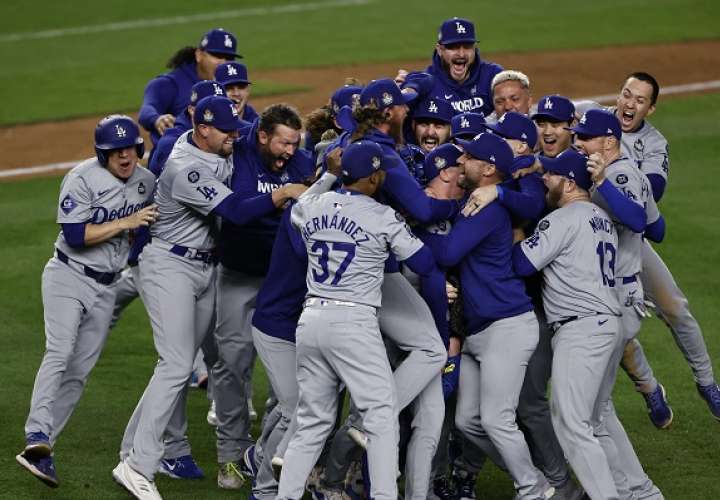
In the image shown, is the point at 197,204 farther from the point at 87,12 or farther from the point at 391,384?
the point at 87,12

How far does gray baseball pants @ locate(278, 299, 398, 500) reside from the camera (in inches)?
260

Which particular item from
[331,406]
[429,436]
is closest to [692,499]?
[429,436]

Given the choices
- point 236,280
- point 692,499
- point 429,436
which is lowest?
point 692,499

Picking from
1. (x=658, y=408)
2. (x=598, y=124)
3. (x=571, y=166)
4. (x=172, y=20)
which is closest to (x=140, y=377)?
(x=658, y=408)

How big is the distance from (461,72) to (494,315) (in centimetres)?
260

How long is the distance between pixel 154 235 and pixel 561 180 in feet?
7.74

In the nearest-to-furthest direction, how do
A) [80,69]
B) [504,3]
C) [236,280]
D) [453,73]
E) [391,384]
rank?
[391,384] → [236,280] → [453,73] → [80,69] → [504,3]

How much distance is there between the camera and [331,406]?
22.4 ft

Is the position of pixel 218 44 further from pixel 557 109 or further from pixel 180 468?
A: pixel 180 468

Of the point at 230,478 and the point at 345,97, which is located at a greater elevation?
the point at 345,97

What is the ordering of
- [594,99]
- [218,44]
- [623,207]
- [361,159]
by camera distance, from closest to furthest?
[361,159]
[623,207]
[218,44]
[594,99]

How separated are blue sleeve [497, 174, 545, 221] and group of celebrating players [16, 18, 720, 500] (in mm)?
11

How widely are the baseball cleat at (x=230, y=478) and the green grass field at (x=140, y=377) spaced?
7cm

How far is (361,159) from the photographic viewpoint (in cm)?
660
